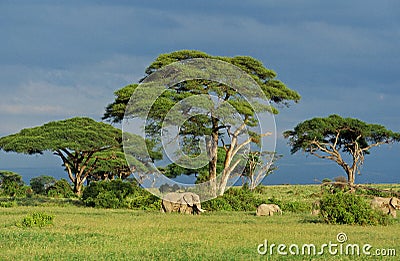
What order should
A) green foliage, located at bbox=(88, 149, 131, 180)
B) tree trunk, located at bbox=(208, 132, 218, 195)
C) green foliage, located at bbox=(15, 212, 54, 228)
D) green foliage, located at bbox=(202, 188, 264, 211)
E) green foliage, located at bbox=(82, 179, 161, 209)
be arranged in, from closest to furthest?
green foliage, located at bbox=(15, 212, 54, 228)
green foliage, located at bbox=(202, 188, 264, 211)
green foliage, located at bbox=(82, 179, 161, 209)
tree trunk, located at bbox=(208, 132, 218, 195)
green foliage, located at bbox=(88, 149, 131, 180)

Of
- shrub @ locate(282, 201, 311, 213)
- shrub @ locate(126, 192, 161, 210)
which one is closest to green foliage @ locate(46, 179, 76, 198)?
shrub @ locate(126, 192, 161, 210)

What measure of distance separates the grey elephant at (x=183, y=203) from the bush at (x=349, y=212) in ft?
21.1

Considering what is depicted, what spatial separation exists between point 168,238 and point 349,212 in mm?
7051

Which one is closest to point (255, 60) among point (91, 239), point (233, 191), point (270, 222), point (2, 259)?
point (233, 191)

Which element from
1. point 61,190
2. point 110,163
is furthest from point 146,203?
point 110,163

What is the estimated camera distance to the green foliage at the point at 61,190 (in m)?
38.4

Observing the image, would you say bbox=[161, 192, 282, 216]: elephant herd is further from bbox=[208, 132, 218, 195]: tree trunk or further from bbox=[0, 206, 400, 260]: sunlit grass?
bbox=[0, 206, 400, 260]: sunlit grass

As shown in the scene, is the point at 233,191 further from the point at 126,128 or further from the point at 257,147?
the point at 126,128

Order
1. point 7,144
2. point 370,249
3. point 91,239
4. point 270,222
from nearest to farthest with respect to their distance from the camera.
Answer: point 370,249 → point 91,239 → point 270,222 → point 7,144

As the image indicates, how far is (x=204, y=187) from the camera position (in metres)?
27.4

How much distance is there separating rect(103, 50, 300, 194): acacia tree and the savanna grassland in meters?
8.43

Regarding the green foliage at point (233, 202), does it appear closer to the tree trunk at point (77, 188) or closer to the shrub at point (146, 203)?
the shrub at point (146, 203)

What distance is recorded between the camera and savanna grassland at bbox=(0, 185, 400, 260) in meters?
11.1

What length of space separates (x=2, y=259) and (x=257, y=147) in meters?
21.2
